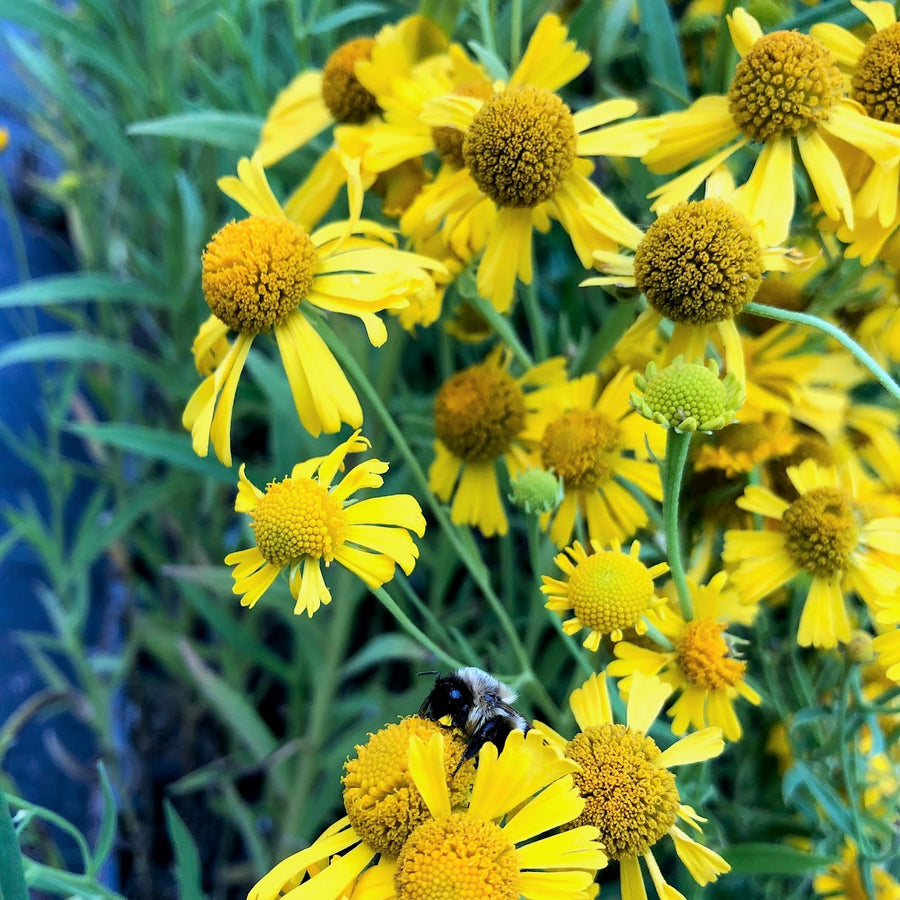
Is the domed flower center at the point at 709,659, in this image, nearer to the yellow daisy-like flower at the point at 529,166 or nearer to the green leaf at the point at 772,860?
the green leaf at the point at 772,860

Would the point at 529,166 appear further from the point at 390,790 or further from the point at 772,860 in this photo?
the point at 772,860

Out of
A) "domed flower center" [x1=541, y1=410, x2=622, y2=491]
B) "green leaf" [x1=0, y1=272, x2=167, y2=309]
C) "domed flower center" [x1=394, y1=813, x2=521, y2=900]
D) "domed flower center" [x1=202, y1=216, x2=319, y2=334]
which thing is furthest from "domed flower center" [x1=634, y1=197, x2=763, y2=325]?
"green leaf" [x1=0, y1=272, x2=167, y2=309]

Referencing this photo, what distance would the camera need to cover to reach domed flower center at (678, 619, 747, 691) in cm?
63

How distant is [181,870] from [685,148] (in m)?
0.70

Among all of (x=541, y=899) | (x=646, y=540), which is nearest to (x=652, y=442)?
(x=646, y=540)

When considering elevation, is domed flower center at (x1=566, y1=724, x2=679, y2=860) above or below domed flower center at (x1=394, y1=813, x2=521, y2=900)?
below

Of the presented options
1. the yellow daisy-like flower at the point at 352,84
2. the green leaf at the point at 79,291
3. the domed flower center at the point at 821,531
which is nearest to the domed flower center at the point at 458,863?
the domed flower center at the point at 821,531

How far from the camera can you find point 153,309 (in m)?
1.43

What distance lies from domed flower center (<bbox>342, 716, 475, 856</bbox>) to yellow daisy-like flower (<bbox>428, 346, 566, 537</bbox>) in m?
0.27

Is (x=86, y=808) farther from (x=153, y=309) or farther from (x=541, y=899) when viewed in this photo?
(x=541, y=899)

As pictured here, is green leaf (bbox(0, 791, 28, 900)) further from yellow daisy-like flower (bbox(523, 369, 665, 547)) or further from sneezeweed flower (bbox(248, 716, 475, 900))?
yellow daisy-like flower (bbox(523, 369, 665, 547))

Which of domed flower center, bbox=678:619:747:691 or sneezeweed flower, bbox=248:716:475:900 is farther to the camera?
domed flower center, bbox=678:619:747:691

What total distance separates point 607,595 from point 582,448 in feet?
0.58

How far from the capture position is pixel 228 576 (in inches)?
36.3
